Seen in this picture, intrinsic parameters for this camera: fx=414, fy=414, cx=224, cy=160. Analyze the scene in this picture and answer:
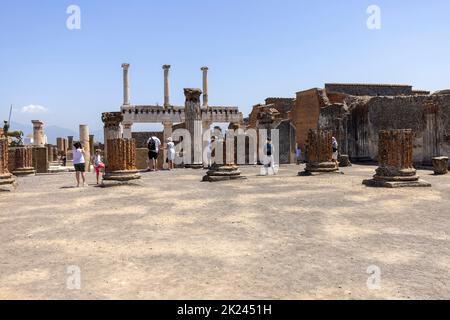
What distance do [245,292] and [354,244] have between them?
79.9 inches

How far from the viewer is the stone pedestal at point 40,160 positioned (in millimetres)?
18062

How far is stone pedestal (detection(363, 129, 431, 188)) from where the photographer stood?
411 inches

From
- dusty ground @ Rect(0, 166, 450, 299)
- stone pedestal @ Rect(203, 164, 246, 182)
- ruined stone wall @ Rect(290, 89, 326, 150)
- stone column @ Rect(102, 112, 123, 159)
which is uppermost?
ruined stone wall @ Rect(290, 89, 326, 150)

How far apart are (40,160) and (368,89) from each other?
23879mm

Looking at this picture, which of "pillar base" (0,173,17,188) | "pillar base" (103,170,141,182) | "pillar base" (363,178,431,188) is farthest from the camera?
"pillar base" (103,170,141,182)

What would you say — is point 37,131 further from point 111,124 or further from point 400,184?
point 400,184

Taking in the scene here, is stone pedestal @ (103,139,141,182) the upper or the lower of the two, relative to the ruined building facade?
lower

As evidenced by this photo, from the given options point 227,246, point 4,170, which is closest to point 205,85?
point 4,170

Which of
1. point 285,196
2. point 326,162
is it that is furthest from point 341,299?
point 326,162

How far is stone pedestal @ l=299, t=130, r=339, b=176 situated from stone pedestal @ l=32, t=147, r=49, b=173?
36.8ft

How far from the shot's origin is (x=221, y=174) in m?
12.6

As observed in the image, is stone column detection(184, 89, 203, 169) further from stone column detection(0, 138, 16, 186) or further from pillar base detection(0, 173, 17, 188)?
pillar base detection(0, 173, 17, 188)

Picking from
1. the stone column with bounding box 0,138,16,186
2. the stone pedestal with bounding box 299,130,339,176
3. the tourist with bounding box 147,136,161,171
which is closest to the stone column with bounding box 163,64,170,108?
the tourist with bounding box 147,136,161,171

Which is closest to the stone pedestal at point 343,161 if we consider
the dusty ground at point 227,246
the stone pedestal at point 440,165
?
the stone pedestal at point 440,165
